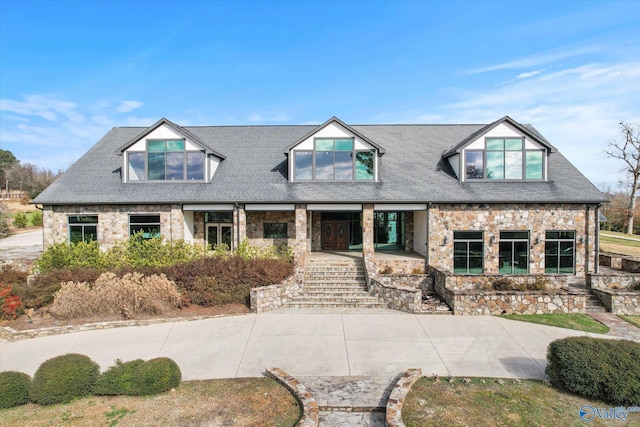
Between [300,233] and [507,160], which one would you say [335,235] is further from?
[507,160]

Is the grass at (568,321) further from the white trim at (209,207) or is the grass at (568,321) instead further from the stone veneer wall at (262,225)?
the white trim at (209,207)

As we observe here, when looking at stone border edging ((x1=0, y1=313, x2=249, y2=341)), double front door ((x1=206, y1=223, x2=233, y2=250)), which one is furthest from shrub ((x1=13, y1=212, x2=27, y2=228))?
stone border edging ((x1=0, y1=313, x2=249, y2=341))

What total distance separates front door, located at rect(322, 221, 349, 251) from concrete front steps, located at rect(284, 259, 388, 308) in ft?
11.7

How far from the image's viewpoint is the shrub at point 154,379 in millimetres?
7414

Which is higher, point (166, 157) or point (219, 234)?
point (166, 157)

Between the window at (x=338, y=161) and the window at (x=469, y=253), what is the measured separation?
5.47 metres

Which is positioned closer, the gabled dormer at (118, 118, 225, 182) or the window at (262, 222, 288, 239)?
the gabled dormer at (118, 118, 225, 182)

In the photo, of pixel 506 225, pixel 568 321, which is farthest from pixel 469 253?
pixel 568 321

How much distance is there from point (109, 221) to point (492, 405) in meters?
18.0

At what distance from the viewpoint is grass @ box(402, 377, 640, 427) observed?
21.6 ft

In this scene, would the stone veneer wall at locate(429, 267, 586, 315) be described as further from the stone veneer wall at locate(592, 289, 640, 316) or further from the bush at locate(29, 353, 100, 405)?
the bush at locate(29, 353, 100, 405)

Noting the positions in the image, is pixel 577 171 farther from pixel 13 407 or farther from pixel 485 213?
pixel 13 407

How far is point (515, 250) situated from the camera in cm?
1747

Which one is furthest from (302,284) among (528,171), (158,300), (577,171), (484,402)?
(577,171)
